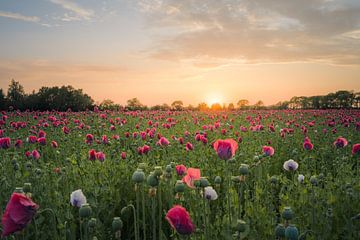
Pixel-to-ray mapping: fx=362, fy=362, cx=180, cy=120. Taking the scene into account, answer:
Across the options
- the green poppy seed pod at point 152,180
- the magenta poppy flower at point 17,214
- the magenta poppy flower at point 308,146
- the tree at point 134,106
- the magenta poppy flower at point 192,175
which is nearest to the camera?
the magenta poppy flower at point 17,214

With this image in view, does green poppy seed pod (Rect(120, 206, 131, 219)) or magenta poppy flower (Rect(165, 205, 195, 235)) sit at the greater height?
magenta poppy flower (Rect(165, 205, 195, 235))

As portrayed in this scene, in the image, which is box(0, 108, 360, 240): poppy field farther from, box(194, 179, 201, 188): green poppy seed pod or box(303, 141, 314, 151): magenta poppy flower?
box(303, 141, 314, 151): magenta poppy flower

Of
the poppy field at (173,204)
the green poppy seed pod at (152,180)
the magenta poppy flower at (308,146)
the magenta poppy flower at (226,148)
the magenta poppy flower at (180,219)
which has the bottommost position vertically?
the poppy field at (173,204)

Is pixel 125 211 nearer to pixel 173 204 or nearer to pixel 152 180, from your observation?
pixel 152 180

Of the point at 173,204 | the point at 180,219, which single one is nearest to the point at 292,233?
the point at 180,219

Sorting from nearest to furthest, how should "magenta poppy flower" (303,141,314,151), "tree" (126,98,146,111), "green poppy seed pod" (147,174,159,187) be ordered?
"green poppy seed pod" (147,174,159,187) → "magenta poppy flower" (303,141,314,151) → "tree" (126,98,146,111)

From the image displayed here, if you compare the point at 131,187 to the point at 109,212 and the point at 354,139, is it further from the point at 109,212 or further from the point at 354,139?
the point at 354,139

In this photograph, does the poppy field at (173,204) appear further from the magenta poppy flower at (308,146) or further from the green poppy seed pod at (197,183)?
the magenta poppy flower at (308,146)

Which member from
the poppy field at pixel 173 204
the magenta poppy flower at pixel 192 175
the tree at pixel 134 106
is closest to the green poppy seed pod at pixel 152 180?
the poppy field at pixel 173 204

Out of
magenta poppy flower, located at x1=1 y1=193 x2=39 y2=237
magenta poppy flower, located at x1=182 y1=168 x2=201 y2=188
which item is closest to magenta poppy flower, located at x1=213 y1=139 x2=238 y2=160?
magenta poppy flower, located at x1=182 y1=168 x2=201 y2=188

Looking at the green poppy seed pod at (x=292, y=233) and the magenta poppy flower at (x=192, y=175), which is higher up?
the magenta poppy flower at (x=192, y=175)

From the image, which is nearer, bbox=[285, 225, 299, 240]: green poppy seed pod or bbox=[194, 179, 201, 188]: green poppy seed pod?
bbox=[285, 225, 299, 240]: green poppy seed pod

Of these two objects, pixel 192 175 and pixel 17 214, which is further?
pixel 192 175

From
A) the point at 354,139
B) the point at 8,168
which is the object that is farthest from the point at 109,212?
the point at 354,139
